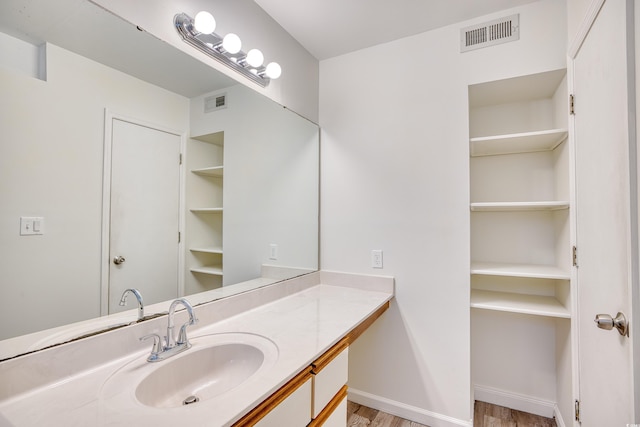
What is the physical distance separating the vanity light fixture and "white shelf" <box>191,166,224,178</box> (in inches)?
20.8

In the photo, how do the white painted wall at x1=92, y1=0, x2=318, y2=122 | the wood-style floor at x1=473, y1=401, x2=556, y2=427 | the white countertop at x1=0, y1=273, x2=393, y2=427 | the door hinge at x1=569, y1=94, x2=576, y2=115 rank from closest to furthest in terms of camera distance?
the white countertop at x1=0, y1=273, x2=393, y2=427 < the white painted wall at x1=92, y1=0, x2=318, y2=122 < the door hinge at x1=569, y1=94, x2=576, y2=115 < the wood-style floor at x1=473, y1=401, x2=556, y2=427

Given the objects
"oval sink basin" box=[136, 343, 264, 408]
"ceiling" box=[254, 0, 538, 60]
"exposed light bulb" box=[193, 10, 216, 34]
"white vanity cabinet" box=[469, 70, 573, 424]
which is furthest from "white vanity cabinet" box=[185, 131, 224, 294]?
"white vanity cabinet" box=[469, 70, 573, 424]

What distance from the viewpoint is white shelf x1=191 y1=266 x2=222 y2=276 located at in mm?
1401

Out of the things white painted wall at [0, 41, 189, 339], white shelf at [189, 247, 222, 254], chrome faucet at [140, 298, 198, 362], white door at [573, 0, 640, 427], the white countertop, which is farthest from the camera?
white shelf at [189, 247, 222, 254]

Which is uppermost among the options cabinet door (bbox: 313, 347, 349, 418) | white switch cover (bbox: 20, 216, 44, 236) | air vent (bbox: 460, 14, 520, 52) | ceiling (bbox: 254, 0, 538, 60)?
ceiling (bbox: 254, 0, 538, 60)

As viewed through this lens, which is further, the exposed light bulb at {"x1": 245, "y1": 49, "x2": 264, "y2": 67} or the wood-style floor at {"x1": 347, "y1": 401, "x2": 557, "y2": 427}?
the wood-style floor at {"x1": 347, "y1": 401, "x2": 557, "y2": 427}

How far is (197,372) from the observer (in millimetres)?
1118

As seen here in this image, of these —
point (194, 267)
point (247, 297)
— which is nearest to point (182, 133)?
point (194, 267)

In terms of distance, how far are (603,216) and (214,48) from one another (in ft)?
5.87

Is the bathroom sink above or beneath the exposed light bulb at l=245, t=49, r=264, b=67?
beneath

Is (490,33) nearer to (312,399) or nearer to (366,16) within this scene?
(366,16)

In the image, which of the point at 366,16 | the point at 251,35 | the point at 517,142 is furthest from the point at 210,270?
the point at 517,142

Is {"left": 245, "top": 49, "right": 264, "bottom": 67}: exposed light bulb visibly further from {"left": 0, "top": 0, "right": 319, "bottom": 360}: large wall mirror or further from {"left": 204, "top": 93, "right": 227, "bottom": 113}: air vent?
{"left": 204, "top": 93, "right": 227, "bottom": 113}: air vent

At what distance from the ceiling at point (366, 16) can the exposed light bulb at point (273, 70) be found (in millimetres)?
320
